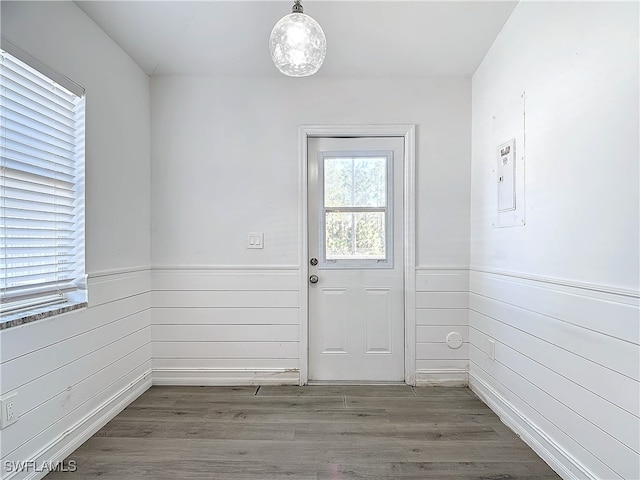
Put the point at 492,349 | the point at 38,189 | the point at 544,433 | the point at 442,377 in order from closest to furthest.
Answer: the point at 38,189 < the point at 544,433 < the point at 492,349 < the point at 442,377

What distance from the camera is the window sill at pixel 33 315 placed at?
5.21 ft

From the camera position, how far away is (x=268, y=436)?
7.04 ft

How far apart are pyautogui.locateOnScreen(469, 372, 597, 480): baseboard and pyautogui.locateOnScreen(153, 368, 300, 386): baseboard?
137 cm

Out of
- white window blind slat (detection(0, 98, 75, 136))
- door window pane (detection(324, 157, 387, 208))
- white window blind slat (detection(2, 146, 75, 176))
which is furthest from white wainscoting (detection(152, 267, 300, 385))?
white window blind slat (detection(0, 98, 75, 136))

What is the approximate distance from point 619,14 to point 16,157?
8.58ft

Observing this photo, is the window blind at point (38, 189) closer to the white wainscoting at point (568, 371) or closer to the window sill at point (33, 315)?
the window sill at point (33, 315)

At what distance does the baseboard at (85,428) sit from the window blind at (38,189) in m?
0.71

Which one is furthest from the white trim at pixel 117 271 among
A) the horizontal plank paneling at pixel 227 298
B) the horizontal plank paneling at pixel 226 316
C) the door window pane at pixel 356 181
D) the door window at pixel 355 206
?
the door window pane at pixel 356 181

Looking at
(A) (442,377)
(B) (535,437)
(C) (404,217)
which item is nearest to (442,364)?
(A) (442,377)

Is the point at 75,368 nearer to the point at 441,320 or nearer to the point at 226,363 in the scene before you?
the point at 226,363

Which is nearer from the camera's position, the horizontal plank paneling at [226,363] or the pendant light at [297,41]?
the pendant light at [297,41]

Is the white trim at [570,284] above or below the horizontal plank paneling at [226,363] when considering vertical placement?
above

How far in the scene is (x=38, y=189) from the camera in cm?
183

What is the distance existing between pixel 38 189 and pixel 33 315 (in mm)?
610
